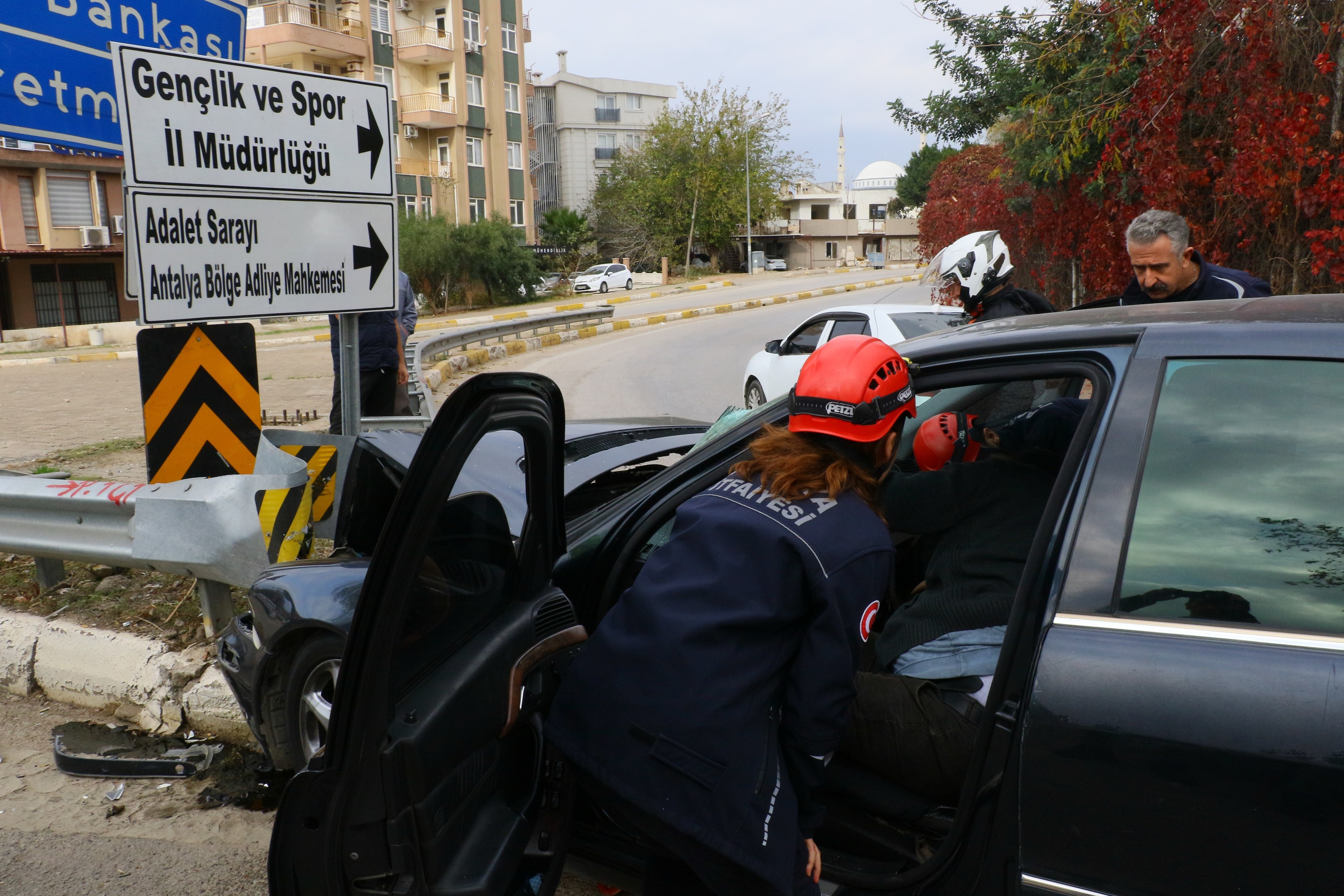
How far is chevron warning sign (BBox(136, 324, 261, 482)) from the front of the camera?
442cm

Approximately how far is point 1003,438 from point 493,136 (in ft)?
153

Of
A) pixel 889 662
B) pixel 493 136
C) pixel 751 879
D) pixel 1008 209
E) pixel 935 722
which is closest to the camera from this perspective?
pixel 751 879

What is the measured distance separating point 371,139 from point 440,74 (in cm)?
4315

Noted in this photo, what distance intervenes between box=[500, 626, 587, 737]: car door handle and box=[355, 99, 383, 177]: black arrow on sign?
3.28 m

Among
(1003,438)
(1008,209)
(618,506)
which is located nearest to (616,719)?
(618,506)

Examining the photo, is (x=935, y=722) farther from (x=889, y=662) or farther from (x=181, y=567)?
(x=181, y=567)

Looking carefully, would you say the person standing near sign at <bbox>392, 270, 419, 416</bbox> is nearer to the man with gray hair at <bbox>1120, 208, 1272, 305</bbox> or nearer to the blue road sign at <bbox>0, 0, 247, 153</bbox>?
the blue road sign at <bbox>0, 0, 247, 153</bbox>

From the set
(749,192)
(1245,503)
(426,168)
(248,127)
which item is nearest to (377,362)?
(248,127)

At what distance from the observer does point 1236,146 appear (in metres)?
6.92

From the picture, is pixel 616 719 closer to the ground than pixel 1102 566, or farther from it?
closer to the ground

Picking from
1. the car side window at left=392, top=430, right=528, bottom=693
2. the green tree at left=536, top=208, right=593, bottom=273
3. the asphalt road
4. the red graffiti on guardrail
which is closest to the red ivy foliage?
the asphalt road

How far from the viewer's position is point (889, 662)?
2443 mm

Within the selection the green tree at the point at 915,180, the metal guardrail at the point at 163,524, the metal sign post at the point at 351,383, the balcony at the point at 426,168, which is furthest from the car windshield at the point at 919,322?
the green tree at the point at 915,180

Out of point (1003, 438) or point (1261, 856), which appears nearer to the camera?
point (1261, 856)
